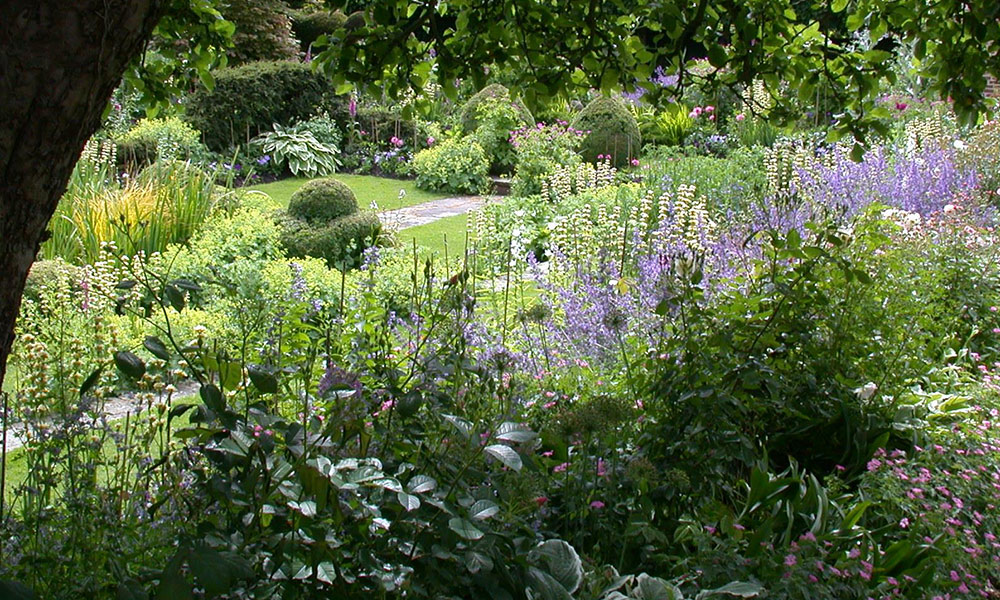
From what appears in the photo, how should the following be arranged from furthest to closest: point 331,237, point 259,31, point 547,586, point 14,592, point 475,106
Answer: point 259,31
point 475,106
point 331,237
point 547,586
point 14,592

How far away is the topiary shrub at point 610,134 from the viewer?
1119 centimetres

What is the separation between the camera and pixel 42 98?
1.29 metres

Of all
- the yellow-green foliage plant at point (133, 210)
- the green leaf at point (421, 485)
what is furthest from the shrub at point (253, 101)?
the green leaf at point (421, 485)

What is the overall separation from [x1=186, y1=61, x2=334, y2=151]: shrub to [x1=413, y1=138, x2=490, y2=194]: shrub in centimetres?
203

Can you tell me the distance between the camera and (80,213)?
5.93 metres

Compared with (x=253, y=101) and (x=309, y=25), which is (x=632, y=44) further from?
(x=309, y=25)

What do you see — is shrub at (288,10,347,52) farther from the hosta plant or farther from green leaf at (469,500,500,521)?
green leaf at (469,500,500,521)

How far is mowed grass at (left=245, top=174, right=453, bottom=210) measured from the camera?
9.81m

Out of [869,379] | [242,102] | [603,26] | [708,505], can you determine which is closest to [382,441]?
[708,505]

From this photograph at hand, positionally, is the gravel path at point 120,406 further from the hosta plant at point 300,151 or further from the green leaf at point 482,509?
the hosta plant at point 300,151

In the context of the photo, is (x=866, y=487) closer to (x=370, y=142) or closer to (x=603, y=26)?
(x=603, y=26)

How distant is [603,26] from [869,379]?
5.00 ft

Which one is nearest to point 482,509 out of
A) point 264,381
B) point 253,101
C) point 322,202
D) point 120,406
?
point 264,381

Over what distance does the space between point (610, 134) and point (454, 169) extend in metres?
1.99
